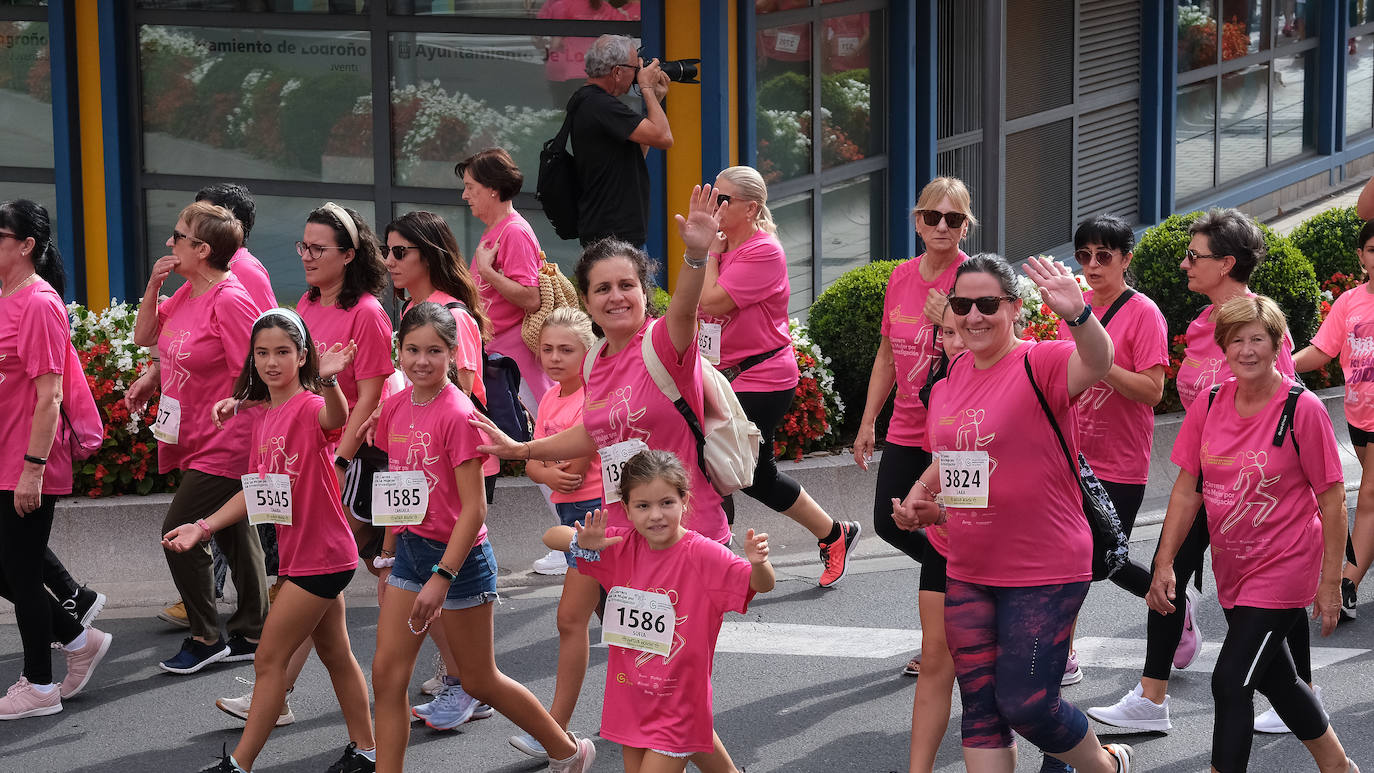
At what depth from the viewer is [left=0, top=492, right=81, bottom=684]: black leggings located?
6.62m

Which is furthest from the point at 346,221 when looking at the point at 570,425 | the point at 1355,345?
the point at 1355,345

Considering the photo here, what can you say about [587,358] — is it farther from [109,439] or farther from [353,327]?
[109,439]

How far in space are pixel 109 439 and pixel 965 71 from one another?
7.69 m

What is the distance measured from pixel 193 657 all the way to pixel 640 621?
296 centimetres

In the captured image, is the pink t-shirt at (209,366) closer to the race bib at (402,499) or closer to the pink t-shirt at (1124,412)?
the race bib at (402,499)

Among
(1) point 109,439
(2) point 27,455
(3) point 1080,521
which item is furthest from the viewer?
(1) point 109,439

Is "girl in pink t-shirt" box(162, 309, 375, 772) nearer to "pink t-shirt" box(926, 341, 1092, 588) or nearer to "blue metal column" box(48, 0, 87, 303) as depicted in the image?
"pink t-shirt" box(926, 341, 1092, 588)

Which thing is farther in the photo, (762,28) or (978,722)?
(762,28)

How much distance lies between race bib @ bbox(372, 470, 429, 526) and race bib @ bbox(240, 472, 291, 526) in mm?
350

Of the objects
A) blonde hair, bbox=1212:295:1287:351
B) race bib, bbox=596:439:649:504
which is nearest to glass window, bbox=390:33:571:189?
race bib, bbox=596:439:649:504

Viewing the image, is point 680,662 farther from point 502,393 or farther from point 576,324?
point 502,393

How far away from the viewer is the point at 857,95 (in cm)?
1236

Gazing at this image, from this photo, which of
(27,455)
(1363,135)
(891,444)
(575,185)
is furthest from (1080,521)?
(1363,135)

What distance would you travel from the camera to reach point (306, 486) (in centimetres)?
584
